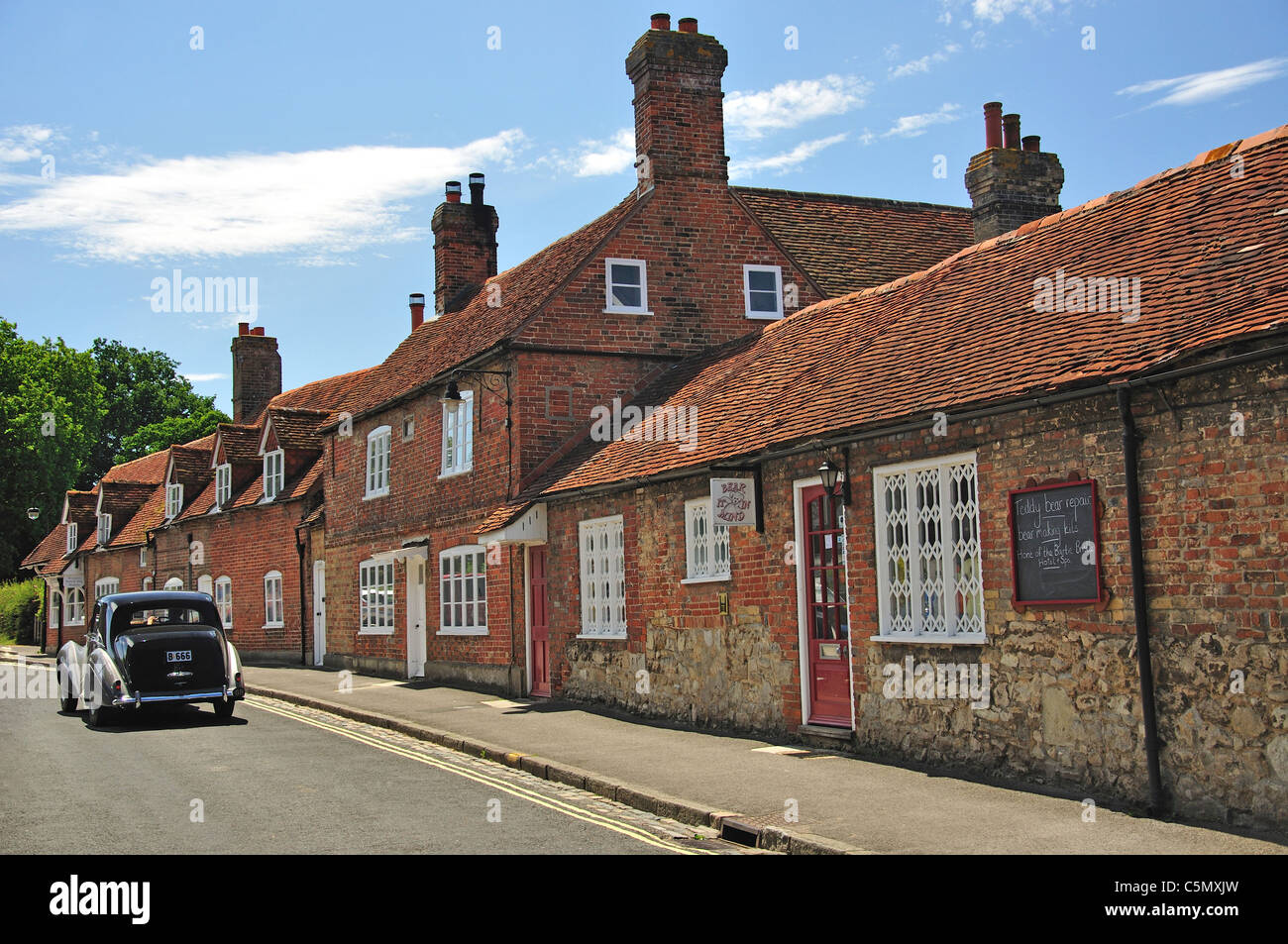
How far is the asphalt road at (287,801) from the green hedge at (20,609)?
40.4 meters

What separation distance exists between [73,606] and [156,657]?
37829mm

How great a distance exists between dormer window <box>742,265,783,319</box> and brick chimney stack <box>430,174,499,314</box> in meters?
10.3

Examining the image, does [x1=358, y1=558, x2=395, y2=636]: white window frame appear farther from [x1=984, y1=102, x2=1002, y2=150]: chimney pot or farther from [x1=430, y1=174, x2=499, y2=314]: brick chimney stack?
[x1=984, y1=102, x2=1002, y2=150]: chimney pot

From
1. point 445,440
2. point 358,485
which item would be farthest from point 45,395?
point 445,440

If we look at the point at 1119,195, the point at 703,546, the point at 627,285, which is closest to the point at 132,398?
the point at 627,285

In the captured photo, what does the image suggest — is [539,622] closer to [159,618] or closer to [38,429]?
[159,618]

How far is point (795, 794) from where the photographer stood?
9867 mm

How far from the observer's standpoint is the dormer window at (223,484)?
1435 inches

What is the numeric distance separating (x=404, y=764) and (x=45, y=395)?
48.3 metres

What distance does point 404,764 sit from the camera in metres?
12.7

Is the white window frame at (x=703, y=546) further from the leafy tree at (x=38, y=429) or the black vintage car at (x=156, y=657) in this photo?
the leafy tree at (x=38, y=429)

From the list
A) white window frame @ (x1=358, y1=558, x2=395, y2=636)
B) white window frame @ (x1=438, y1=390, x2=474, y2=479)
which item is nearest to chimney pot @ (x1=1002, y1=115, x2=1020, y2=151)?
white window frame @ (x1=438, y1=390, x2=474, y2=479)

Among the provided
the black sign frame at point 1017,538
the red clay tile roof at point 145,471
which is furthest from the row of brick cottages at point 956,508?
the red clay tile roof at point 145,471
